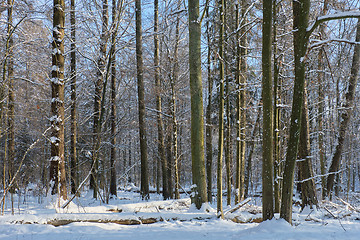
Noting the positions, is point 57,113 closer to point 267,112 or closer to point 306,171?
point 267,112

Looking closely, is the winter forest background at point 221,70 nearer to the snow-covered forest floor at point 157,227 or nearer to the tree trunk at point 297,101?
the tree trunk at point 297,101

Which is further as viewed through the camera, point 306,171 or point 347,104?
point 347,104

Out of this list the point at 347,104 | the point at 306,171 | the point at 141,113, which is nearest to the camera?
the point at 306,171

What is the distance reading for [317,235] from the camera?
460cm

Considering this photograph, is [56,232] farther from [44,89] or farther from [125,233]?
[44,89]

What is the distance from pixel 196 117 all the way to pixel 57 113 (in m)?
4.17

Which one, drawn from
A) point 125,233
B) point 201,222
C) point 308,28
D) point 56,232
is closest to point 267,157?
point 201,222

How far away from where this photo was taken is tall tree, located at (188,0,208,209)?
22.9 feet

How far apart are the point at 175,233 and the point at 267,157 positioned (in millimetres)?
2327

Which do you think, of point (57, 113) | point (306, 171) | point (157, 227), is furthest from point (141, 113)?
point (157, 227)

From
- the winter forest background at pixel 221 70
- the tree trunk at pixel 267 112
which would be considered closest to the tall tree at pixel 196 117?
the winter forest background at pixel 221 70

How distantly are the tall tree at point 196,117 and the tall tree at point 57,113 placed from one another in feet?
12.9

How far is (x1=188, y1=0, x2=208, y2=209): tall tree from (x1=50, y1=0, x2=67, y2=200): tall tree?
3.93 metres

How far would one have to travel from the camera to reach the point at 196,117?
7137 mm
